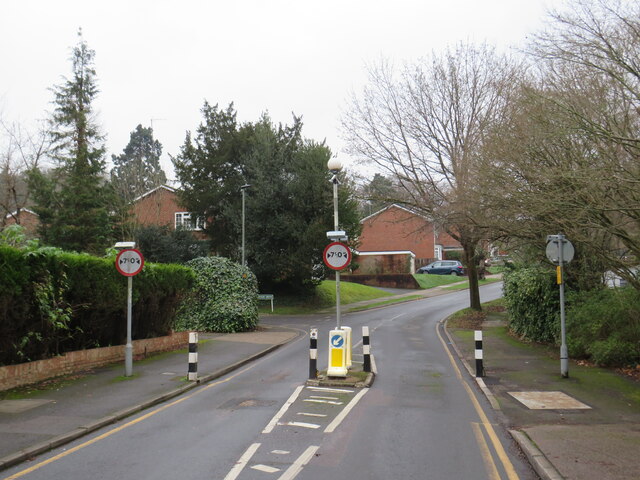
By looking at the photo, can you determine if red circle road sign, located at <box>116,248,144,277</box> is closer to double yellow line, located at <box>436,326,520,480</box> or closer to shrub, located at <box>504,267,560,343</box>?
double yellow line, located at <box>436,326,520,480</box>

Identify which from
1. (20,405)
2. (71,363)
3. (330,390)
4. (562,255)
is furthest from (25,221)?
(562,255)

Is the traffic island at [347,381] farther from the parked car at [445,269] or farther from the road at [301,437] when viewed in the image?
the parked car at [445,269]

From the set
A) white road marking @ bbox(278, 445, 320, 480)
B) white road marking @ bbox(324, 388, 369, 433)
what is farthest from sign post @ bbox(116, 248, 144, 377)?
white road marking @ bbox(278, 445, 320, 480)

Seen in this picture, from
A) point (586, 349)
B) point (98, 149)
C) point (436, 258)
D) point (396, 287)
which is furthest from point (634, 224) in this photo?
point (436, 258)

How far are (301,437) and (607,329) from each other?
9.73 metres

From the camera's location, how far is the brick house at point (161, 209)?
134 ft

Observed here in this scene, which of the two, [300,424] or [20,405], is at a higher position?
[20,405]

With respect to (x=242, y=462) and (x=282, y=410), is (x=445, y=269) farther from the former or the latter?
(x=242, y=462)

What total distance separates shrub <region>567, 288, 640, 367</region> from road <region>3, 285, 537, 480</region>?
3744mm

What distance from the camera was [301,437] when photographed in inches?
291

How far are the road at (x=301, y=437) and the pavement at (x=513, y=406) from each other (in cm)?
30

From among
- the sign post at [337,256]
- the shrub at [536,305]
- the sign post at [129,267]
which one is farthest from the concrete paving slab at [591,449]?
the shrub at [536,305]

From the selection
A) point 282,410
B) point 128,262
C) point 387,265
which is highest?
point 387,265

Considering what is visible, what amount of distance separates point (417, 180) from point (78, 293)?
18100 mm
